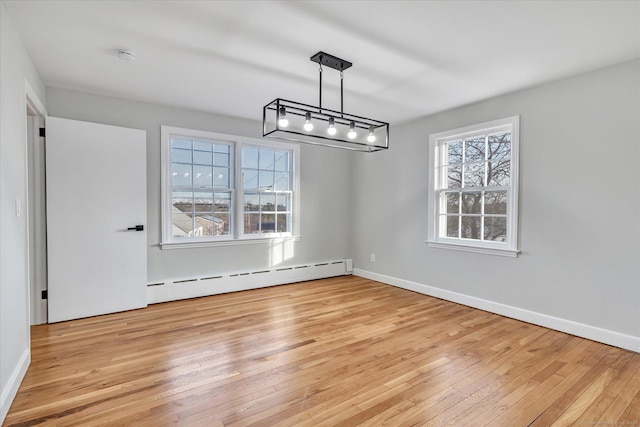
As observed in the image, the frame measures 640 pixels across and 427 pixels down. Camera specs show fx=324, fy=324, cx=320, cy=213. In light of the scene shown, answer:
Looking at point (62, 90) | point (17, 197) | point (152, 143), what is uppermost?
point (62, 90)

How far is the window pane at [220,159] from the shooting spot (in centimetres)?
457

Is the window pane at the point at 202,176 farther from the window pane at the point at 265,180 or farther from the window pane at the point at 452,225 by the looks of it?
the window pane at the point at 452,225

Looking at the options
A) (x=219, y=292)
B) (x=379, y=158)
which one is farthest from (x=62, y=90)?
(x=379, y=158)

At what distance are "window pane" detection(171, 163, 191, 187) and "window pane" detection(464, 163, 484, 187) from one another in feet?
12.0

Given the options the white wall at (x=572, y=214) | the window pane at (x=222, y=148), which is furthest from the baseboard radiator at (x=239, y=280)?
the white wall at (x=572, y=214)

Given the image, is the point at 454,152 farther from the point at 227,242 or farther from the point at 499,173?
the point at 227,242

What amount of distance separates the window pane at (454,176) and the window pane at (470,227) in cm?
46

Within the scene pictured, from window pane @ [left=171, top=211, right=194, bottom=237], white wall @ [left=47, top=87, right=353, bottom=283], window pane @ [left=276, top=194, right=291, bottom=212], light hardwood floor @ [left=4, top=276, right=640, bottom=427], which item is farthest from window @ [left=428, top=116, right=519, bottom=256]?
window pane @ [left=171, top=211, right=194, bottom=237]

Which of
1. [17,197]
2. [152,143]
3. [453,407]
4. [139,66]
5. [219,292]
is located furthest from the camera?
[219,292]

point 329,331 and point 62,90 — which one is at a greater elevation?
Answer: point 62,90

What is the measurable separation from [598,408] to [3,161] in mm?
3996

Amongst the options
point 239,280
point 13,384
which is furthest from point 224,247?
point 13,384

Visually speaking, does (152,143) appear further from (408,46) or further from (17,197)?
(408,46)

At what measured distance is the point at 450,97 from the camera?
3.79 m
